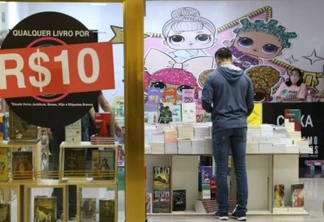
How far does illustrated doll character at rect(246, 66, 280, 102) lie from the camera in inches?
369

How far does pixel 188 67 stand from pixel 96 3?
22.3ft

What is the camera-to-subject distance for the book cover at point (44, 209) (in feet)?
9.37

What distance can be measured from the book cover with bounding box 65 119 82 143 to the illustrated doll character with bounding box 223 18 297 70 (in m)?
6.92

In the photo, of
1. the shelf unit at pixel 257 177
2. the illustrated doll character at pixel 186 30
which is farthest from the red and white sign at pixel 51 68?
the illustrated doll character at pixel 186 30

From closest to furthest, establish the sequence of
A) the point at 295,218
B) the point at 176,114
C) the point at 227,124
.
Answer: the point at 227,124, the point at 295,218, the point at 176,114

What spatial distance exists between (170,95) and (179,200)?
3.49 metres

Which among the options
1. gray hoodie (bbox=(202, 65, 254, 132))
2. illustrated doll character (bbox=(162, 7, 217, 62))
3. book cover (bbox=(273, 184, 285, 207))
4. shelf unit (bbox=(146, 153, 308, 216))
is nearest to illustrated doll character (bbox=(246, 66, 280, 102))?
illustrated doll character (bbox=(162, 7, 217, 62))

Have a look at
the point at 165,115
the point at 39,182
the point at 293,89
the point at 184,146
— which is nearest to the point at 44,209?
the point at 39,182

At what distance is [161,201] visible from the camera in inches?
227

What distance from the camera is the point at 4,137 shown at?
9.21 feet

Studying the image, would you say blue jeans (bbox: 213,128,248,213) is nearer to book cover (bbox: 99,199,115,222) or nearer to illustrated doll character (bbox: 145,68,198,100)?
book cover (bbox: 99,199,115,222)

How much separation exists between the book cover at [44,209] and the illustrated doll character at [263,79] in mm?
6921

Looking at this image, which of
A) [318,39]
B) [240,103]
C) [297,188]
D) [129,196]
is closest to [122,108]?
[129,196]

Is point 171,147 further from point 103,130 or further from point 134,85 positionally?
point 134,85
